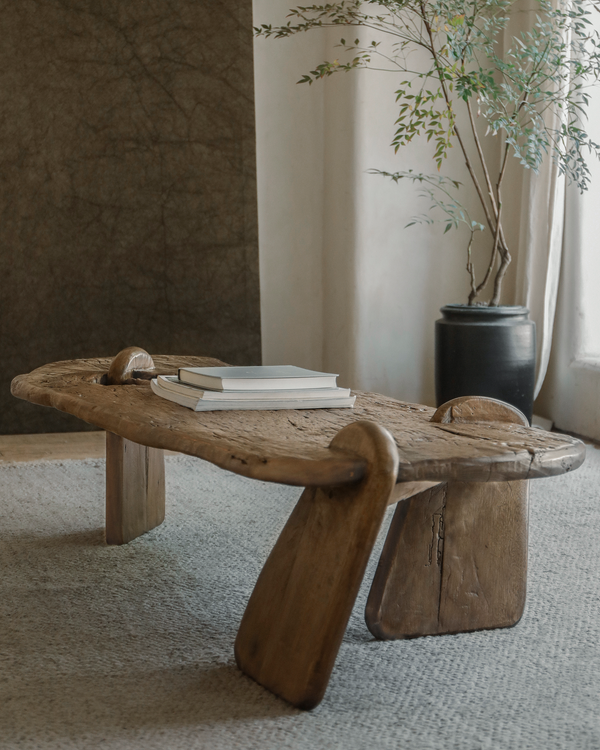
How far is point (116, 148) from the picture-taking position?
2807 mm

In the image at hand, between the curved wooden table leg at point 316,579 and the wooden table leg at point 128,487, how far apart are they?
2.00 feet

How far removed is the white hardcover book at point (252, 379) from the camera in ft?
3.96

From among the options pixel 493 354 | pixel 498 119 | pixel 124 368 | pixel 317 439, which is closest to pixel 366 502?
pixel 317 439

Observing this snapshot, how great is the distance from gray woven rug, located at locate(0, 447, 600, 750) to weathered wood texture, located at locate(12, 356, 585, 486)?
0.99 ft

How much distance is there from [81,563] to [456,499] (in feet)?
2.46

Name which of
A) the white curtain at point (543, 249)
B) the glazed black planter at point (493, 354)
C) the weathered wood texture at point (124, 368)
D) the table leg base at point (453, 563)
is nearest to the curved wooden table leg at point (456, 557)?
the table leg base at point (453, 563)

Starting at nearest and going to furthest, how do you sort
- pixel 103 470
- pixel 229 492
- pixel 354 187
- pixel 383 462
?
pixel 383 462 < pixel 229 492 < pixel 103 470 < pixel 354 187

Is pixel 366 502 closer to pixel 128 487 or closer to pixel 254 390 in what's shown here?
pixel 254 390

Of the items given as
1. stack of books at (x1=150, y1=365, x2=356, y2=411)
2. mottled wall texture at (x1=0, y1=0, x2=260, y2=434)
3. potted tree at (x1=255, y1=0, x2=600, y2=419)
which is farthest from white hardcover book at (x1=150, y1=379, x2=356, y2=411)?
mottled wall texture at (x1=0, y1=0, x2=260, y2=434)

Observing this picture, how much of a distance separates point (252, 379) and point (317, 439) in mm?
224

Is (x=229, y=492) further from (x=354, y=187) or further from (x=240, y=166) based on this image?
(x=354, y=187)

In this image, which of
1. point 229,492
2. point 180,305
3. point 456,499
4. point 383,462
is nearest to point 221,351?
point 180,305

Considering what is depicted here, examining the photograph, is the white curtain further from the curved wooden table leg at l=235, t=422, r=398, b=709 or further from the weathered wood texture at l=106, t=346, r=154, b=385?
the curved wooden table leg at l=235, t=422, r=398, b=709

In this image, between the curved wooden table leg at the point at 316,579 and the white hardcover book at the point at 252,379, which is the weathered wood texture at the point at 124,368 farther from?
the curved wooden table leg at the point at 316,579
